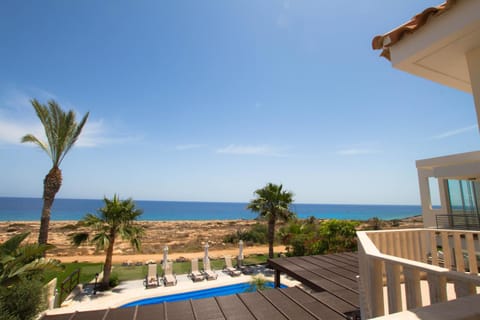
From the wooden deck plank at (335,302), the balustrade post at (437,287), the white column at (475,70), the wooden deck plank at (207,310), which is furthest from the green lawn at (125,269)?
the white column at (475,70)

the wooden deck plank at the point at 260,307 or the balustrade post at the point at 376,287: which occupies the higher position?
the balustrade post at the point at 376,287

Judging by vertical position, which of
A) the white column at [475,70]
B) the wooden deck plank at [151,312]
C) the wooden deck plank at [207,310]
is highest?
the white column at [475,70]

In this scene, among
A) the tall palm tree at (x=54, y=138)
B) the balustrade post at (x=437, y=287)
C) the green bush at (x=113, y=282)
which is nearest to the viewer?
the balustrade post at (x=437, y=287)

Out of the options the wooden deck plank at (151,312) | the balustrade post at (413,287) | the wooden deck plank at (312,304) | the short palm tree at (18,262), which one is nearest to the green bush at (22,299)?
the short palm tree at (18,262)

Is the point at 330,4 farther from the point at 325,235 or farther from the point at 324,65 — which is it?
the point at 325,235

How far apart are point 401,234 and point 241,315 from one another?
317cm

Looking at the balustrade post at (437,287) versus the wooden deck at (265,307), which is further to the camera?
the wooden deck at (265,307)

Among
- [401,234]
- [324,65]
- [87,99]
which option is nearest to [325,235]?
[324,65]

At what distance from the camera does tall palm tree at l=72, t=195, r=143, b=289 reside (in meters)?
11.4

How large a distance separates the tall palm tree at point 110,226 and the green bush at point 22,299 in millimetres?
5056

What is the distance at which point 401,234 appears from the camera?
4.29m

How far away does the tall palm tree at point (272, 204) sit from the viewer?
1552 cm

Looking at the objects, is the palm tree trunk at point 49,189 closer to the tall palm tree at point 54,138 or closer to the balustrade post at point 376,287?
the tall palm tree at point 54,138

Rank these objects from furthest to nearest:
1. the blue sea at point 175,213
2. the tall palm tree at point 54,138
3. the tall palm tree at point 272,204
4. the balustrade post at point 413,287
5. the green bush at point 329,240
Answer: the blue sea at point 175,213 < the tall palm tree at point 272,204 < the green bush at point 329,240 < the tall palm tree at point 54,138 < the balustrade post at point 413,287
